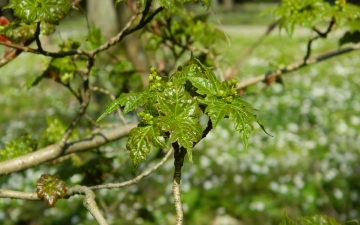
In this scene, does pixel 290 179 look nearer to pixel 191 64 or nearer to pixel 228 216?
pixel 228 216

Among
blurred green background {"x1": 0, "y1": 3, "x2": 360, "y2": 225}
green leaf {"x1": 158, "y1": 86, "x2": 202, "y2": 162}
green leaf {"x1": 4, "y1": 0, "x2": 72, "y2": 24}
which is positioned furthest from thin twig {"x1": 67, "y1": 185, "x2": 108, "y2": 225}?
blurred green background {"x1": 0, "y1": 3, "x2": 360, "y2": 225}

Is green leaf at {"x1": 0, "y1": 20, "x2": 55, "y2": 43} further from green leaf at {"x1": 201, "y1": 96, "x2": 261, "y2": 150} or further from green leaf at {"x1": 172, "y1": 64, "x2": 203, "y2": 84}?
green leaf at {"x1": 201, "y1": 96, "x2": 261, "y2": 150}

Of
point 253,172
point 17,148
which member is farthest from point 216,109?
point 253,172

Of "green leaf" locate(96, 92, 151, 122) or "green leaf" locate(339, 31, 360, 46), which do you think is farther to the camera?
"green leaf" locate(339, 31, 360, 46)

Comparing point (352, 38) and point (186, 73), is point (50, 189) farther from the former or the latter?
point (352, 38)

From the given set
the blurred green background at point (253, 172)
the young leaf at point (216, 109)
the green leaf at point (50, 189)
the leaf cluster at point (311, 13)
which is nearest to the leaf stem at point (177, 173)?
the young leaf at point (216, 109)

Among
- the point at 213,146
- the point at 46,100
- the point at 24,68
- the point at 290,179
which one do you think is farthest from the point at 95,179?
the point at 24,68

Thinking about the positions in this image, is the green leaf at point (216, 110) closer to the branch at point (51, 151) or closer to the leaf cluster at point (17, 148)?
the branch at point (51, 151)
